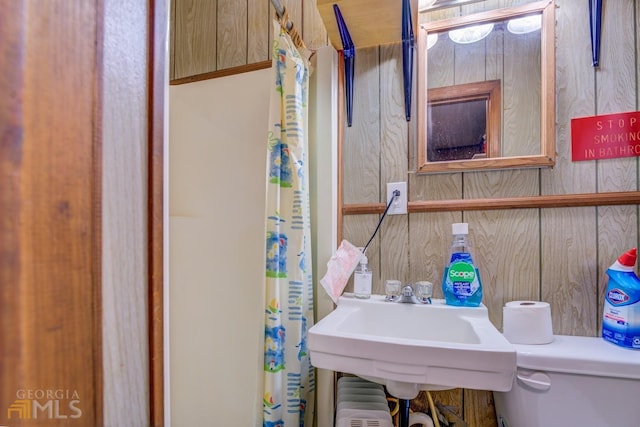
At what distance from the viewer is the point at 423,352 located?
0.68 m

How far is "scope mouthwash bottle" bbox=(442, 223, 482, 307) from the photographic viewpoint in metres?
0.95

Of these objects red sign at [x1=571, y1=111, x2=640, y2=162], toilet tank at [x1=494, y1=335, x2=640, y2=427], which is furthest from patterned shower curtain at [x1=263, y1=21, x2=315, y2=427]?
red sign at [x1=571, y1=111, x2=640, y2=162]

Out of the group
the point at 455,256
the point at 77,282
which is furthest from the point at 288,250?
the point at 77,282

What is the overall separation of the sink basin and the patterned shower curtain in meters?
0.18

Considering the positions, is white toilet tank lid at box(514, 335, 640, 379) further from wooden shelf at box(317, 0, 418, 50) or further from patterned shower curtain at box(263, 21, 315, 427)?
wooden shelf at box(317, 0, 418, 50)

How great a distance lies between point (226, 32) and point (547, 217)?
1.46 m

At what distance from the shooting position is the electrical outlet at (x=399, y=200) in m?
1.09

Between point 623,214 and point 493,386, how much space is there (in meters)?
0.69

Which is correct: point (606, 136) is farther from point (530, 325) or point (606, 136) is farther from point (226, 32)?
point (226, 32)

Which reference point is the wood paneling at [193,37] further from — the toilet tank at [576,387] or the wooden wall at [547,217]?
the toilet tank at [576,387]

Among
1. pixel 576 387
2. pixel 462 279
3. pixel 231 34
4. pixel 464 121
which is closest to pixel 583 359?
pixel 576 387

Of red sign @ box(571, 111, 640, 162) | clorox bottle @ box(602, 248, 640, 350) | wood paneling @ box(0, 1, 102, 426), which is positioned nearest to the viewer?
wood paneling @ box(0, 1, 102, 426)

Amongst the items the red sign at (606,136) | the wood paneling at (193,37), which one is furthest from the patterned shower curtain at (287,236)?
the red sign at (606,136)

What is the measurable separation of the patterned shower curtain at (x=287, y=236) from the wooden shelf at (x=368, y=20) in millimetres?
156
